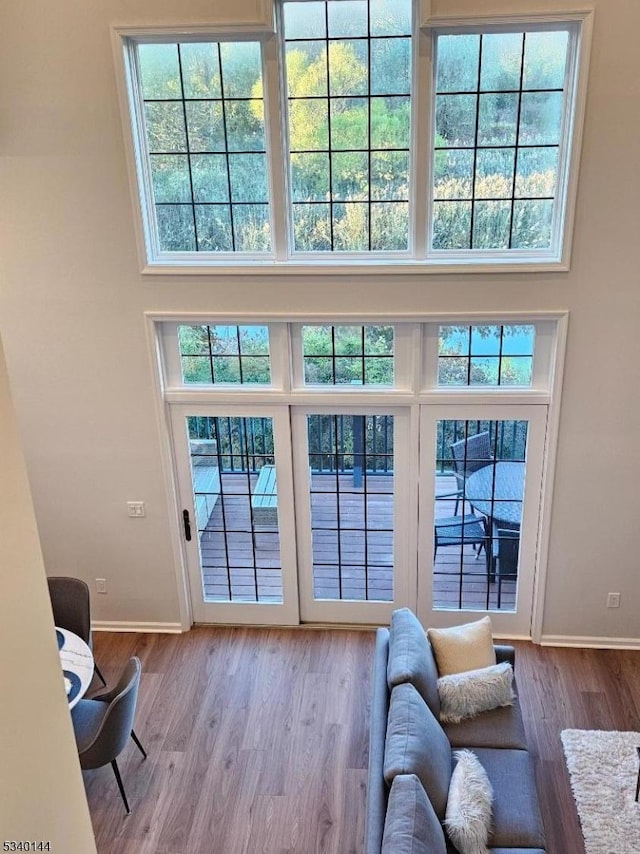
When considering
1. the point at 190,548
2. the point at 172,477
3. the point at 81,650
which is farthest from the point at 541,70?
the point at 81,650

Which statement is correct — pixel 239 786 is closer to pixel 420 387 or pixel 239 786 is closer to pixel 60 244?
pixel 420 387

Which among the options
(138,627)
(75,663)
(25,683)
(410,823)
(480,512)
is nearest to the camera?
(25,683)

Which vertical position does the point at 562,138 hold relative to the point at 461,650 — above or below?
above

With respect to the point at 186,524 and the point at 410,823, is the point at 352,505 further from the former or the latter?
the point at 410,823

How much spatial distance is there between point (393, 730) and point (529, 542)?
87.5 inches

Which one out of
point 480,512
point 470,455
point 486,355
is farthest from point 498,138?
point 480,512

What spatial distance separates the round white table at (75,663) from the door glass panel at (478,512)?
273cm

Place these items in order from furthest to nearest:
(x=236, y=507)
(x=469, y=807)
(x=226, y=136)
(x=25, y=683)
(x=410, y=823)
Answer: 1. (x=236, y=507)
2. (x=226, y=136)
3. (x=469, y=807)
4. (x=410, y=823)
5. (x=25, y=683)

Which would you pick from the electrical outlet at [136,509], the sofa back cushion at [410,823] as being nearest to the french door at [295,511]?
the electrical outlet at [136,509]

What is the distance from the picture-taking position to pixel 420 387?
5148 millimetres

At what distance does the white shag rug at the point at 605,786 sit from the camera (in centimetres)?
402

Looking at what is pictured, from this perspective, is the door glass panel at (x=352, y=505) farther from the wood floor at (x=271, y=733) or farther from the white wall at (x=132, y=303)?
the white wall at (x=132, y=303)

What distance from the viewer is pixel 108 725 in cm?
399

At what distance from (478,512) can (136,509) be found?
107 inches
